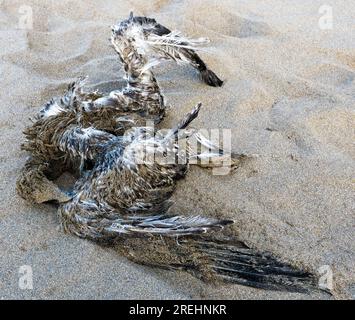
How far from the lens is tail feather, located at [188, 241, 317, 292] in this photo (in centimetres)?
199

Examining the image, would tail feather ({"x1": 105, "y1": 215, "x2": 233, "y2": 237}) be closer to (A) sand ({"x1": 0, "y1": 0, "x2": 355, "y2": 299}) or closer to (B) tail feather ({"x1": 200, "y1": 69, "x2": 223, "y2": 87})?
(A) sand ({"x1": 0, "y1": 0, "x2": 355, "y2": 299})

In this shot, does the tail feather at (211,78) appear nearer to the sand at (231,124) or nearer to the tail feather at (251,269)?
the sand at (231,124)

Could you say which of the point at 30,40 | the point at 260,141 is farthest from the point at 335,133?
the point at 30,40

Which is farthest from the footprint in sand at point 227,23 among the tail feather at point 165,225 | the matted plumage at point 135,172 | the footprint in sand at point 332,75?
the tail feather at point 165,225

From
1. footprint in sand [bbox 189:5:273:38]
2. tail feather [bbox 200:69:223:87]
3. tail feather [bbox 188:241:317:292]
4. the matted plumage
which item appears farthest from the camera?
footprint in sand [bbox 189:5:273:38]

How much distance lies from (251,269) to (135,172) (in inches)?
26.3

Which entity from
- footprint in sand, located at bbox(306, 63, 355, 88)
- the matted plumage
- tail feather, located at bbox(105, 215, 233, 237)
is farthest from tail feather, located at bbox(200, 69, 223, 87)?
tail feather, located at bbox(105, 215, 233, 237)

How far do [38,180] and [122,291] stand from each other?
0.77 meters

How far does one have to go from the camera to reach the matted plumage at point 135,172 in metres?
2.09

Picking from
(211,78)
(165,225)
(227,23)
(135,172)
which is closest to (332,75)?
(211,78)

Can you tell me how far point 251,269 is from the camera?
2047 mm

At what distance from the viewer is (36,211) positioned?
2.45 meters

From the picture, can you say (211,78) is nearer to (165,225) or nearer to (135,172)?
(135,172)
